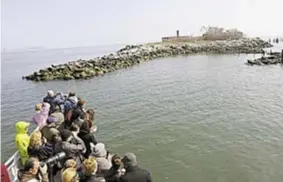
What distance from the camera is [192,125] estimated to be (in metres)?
15.0

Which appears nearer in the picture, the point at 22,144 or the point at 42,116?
the point at 22,144

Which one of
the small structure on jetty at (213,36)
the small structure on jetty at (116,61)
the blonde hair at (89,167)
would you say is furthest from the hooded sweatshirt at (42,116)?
the small structure on jetty at (213,36)

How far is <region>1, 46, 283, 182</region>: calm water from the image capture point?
10391mm

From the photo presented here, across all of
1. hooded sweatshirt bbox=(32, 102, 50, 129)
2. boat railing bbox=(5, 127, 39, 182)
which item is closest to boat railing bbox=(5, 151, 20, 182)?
boat railing bbox=(5, 127, 39, 182)

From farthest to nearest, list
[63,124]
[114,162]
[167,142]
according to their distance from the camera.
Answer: [167,142]
[63,124]
[114,162]

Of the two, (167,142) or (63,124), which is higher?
(63,124)

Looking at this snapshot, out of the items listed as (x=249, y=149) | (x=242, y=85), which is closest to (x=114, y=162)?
(x=249, y=149)

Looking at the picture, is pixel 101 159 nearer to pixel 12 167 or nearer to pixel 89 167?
pixel 89 167

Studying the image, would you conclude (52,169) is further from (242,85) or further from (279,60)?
(279,60)

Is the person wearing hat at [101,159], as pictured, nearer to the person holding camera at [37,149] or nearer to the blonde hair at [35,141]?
the person holding camera at [37,149]

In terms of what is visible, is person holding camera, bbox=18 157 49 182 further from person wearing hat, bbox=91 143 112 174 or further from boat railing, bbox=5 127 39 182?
person wearing hat, bbox=91 143 112 174

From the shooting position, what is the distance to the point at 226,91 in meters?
23.5

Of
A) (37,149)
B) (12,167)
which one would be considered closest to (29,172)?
(37,149)

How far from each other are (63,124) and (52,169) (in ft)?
9.16
